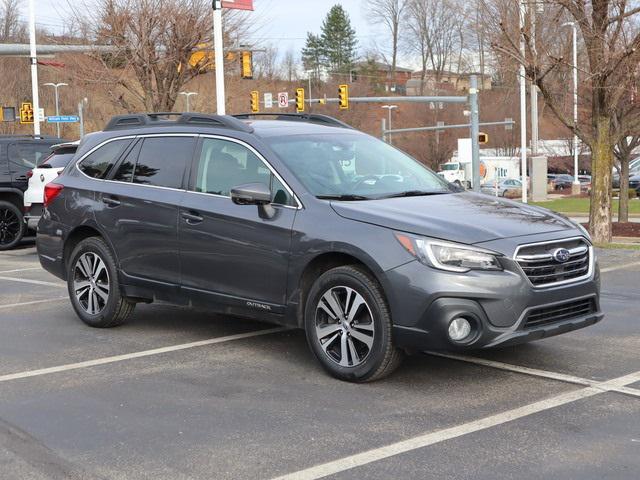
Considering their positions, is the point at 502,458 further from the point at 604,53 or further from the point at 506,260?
the point at 604,53

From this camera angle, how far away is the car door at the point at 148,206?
684 cm

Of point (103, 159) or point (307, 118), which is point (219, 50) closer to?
point (103, 159)

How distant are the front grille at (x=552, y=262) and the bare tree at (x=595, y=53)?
364 inches

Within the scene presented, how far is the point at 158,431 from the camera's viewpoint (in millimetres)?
4766

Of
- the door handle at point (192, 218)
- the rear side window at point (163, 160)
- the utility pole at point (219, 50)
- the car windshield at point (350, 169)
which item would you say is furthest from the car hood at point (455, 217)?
the utility pole at point (219, 50)

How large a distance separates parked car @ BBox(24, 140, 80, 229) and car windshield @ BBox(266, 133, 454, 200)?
27.3 feet

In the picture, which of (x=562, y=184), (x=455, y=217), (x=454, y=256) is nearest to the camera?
(x=454, y=256)

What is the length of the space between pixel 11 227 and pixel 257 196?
10741mm

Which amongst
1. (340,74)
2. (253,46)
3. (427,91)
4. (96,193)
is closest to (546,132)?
(427,91)

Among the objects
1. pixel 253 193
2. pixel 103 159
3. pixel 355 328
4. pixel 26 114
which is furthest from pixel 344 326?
pixel 26 114

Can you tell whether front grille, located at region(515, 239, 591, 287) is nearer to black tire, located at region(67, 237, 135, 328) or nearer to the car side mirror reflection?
the car side mirror reflection

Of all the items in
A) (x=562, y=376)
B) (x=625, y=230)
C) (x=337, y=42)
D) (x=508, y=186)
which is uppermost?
(x=337, y=42)

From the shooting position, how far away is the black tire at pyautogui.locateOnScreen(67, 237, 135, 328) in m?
7.39

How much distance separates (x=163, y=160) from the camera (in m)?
7.09
